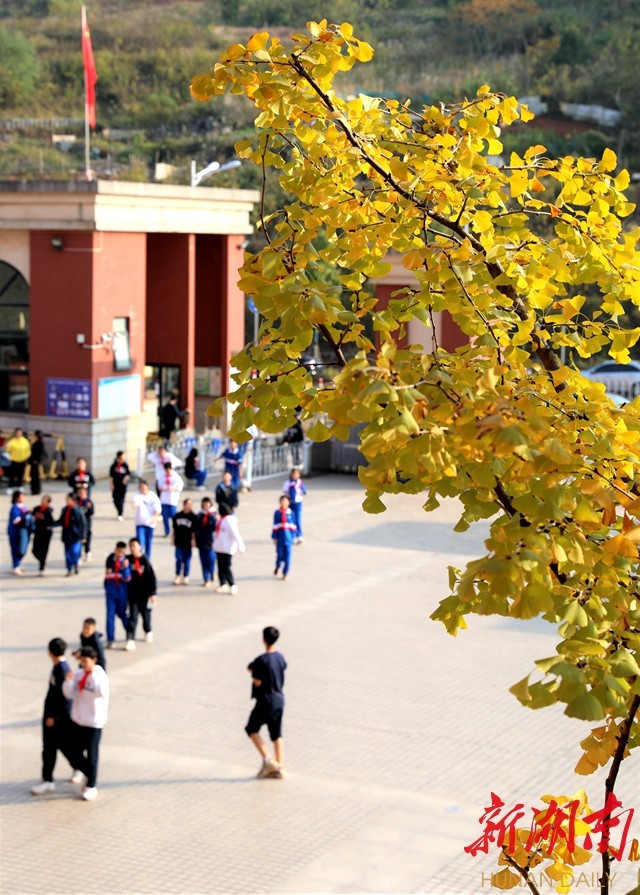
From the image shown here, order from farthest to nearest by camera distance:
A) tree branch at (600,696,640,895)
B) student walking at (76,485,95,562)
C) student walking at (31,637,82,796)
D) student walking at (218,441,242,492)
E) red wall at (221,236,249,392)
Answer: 1. red wall at (221,236,249,392)
2. student walking at (218,441,242,492)
3. student walking at (76,485,95,562)
4. student walking at (31,637,82,796)
5. tree branch at (600,696,640,895)

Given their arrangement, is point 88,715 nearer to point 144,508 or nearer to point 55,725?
point 55,725

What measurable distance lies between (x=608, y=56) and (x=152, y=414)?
46.2 meters

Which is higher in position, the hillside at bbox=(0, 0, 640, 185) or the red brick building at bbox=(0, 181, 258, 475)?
the hillside at bbox=(0, 0, 640, 185)

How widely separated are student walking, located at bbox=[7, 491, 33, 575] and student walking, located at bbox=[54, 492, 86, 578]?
0.53 metres

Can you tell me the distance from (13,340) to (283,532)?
Answer: 13.2m

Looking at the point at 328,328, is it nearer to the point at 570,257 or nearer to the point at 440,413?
the point at 440,413

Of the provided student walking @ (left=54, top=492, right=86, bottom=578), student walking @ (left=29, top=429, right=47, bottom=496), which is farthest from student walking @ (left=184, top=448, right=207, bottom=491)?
student walking @ (left=54, top=492, right=86, bottom=578)

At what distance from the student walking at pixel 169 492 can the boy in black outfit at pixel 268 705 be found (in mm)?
9844

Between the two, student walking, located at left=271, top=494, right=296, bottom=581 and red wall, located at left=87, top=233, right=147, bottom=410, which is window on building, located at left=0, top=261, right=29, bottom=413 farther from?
student walking, located at left=271, top=494, right=296, bottom=581

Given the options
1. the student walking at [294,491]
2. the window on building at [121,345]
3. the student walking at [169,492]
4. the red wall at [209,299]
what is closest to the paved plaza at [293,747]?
the student walking at [294,491]

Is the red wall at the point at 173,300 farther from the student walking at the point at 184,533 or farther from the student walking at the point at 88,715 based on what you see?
the student walking at the point at 88,715

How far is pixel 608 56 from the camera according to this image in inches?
2795

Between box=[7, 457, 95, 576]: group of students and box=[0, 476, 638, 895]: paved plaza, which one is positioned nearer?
box=[0, 476, 638, 895]: paved plaza

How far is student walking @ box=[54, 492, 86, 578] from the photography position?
2077cm
